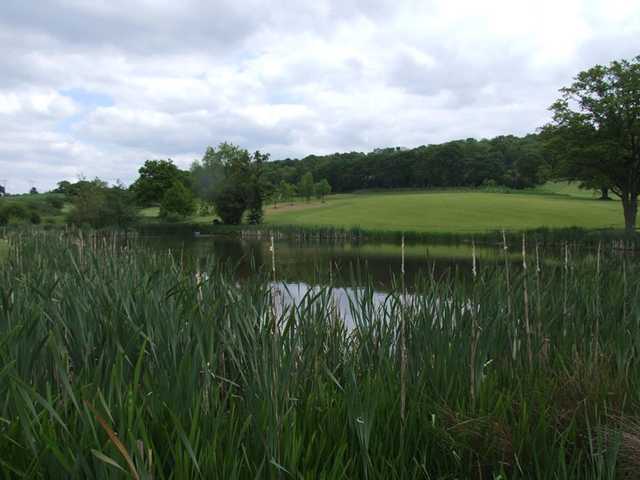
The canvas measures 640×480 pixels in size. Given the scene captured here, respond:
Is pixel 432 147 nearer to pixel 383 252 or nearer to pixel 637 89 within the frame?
pixel 637 89

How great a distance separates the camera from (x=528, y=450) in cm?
295

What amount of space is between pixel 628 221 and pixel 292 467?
36405 mm

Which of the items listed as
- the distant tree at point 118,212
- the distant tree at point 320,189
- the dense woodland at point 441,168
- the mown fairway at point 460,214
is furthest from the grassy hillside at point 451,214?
the dense woodland at point 441,168

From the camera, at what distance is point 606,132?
32938 mm

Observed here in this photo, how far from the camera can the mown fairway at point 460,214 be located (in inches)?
1821

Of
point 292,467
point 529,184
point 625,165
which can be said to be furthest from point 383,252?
point 529,184

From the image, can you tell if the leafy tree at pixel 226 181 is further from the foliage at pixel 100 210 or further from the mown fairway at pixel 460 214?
the foliage at pixel 100 210

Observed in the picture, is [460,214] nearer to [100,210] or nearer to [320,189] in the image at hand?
[100,210]

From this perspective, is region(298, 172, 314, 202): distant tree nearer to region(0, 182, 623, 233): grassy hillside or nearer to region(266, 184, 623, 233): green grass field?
region(0, 182, 623, 233): grassy hillside

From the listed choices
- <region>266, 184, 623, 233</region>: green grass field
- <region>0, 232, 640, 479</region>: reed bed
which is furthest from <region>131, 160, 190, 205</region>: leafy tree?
<region>0, 232, 640, 479</region>: reed bed

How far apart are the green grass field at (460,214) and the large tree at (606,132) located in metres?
7.71

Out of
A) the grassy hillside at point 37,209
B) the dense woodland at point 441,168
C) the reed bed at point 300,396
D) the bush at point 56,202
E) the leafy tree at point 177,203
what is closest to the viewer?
the reed bed at point 300,396

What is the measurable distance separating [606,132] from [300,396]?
3487cm

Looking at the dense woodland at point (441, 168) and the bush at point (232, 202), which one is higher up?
the dense woodland at point (441, 168)
